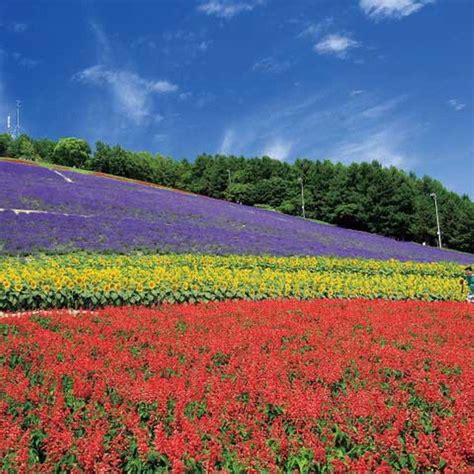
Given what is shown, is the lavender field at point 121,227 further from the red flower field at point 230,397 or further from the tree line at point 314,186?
the tree line at point 314,186

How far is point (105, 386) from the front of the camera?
4.88m

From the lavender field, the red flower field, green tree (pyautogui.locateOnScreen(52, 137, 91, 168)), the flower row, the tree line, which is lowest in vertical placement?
the red flower field

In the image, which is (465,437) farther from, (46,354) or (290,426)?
(46,354)

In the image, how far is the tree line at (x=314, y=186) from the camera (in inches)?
2346

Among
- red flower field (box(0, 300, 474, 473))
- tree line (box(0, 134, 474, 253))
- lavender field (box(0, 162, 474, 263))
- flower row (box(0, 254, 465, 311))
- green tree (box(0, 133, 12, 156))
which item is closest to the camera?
red flower field (box(0, 300, 474, 473))

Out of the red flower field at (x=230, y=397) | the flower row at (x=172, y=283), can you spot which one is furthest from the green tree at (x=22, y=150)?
the red flower field at (x=230, y=397)

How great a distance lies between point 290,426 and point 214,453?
101 cm

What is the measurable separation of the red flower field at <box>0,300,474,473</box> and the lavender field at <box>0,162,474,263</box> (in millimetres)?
10995

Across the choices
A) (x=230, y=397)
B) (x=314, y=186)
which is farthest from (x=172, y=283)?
(x=314, y=186)

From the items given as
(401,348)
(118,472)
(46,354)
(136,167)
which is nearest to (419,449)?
(118,472)

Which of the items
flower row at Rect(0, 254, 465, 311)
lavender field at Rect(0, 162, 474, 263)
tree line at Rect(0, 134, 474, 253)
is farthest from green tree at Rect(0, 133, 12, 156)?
flower row at Rect(0, 254, 465, 311)

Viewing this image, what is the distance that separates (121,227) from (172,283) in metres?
11.0

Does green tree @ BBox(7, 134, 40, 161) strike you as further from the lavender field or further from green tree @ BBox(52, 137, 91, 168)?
the lavender field

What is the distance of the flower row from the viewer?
1085 cm
